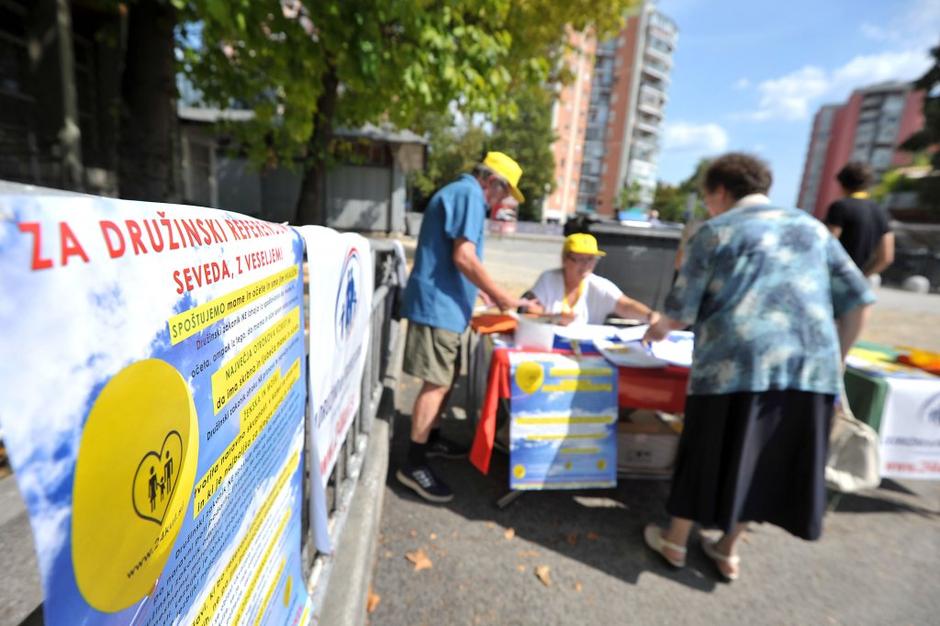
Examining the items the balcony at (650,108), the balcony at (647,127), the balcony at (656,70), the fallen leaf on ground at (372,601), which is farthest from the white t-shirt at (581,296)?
the balcony at (656,70)

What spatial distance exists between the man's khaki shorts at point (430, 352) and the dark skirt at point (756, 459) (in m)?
1.33

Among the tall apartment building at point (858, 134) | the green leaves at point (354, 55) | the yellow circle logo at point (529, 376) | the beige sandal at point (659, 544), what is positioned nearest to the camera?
the beige sandal at point (659, 544)

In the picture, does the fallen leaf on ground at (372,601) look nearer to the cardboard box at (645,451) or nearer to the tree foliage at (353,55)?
the cardboard box at (645,451)

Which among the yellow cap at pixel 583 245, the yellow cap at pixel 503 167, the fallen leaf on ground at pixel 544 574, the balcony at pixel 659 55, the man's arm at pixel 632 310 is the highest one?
the balcony at pixel 659 55

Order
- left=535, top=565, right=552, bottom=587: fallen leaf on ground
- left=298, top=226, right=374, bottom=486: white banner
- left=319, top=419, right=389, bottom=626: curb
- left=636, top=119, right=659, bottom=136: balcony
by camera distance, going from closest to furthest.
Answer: left=298, top=226, right=374, bottom=486: white banner → left=319, top=419, right=389, bottom=626: curb → left=535, top=565, right=552, bottom=587: fallen leaf on ground → left=636, top=119, right=659, bottom=136: balcony

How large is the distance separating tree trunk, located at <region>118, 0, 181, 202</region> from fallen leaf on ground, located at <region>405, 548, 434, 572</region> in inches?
196

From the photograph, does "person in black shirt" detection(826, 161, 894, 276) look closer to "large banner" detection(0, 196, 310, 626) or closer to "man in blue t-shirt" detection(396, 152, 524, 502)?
"man in blue t-shirt" detection(396, 152, 524, 502)

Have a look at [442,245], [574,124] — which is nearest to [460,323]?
[442,245]

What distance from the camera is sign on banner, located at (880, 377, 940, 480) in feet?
9.51

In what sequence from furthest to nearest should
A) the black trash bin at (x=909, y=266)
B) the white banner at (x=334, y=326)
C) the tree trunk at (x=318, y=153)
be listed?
the black trash bin at (x=909, y=266) < the tree trunk at (x=318, y=153) < the white banner at (x=334, y=326)

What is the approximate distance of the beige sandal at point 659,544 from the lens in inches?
97.7

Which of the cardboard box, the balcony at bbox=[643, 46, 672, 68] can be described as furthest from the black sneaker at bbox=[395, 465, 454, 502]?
the balcony at bbox=[643, 46, 672, 68]

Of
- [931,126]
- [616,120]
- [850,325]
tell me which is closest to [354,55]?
[850,325]

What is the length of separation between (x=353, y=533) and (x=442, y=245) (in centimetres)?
155
